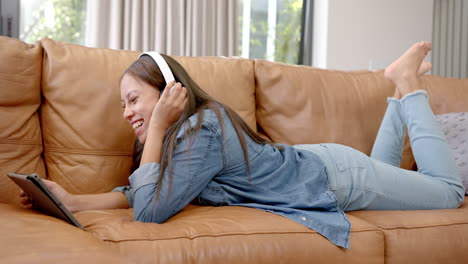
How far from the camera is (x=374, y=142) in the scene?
1979 mm

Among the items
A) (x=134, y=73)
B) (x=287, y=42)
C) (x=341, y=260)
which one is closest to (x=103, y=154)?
(x=134, y=73)

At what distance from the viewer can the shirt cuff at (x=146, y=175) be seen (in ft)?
4.05

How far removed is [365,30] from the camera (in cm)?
374

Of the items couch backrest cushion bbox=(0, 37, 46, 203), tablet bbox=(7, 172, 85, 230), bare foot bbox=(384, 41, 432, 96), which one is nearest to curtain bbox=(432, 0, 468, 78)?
bare foot bbox=(384, 41, 432, 96)

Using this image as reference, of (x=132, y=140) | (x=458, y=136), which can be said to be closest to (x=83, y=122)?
(x=132, y=140)

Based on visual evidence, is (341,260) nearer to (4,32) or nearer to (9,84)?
(9,84)

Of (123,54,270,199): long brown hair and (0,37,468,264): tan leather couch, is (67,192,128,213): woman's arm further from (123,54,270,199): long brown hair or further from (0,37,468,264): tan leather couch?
(123,54,270,199): long brown hair

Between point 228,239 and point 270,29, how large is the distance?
2.96 meters

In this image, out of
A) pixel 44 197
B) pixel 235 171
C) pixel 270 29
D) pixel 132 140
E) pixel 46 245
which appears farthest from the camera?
pixel 270 29

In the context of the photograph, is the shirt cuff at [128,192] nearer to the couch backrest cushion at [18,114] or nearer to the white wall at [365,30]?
the couch backrest cushion at [18,114]

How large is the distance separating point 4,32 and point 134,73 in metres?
1.82

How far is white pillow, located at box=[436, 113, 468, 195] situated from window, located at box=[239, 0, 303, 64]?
78.7 inches

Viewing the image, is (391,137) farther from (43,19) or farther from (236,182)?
(43,19)

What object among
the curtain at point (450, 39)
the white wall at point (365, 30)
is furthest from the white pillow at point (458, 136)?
the curtain at point (450, 39)
